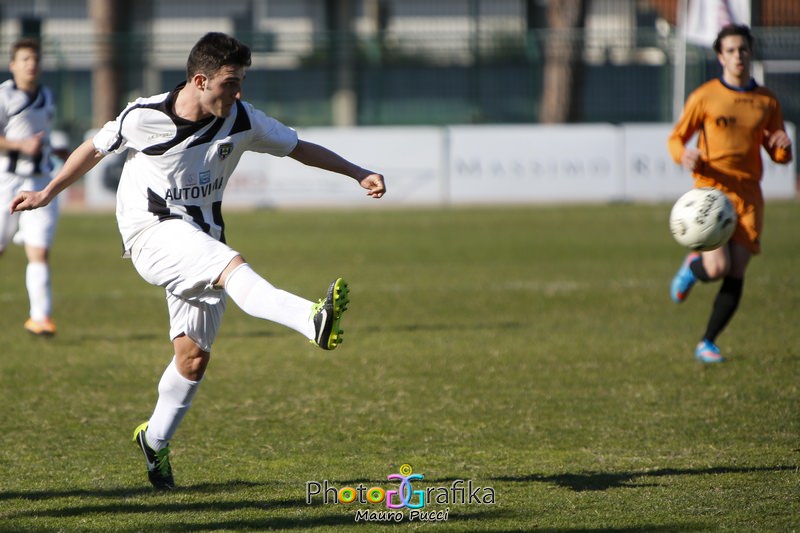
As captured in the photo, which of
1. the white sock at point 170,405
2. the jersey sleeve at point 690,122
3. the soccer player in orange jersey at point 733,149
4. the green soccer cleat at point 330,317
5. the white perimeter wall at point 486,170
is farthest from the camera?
the white perimeter wall at point 486,170

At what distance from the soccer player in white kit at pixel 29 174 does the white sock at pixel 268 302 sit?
4952 millimetres

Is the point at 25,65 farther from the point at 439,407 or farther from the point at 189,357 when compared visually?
the point at 189,357

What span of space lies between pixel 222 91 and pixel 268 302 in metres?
0.94

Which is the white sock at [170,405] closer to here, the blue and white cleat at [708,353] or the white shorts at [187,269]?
the white shorts at [187,269]

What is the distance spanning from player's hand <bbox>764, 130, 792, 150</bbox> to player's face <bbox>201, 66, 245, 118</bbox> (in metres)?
4.41

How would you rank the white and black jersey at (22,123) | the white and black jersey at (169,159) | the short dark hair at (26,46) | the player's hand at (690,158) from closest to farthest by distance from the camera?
the white and black jersey at (169,159) < the player's hand at (690,158) < the short dark hair at (26,46) < the white and black jersey at (22,123)

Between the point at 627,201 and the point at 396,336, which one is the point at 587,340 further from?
the point at 627,201

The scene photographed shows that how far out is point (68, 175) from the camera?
4789 mm

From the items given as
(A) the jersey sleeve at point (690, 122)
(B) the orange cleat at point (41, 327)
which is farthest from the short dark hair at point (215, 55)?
(B) the orange cleat at point (41, 327)

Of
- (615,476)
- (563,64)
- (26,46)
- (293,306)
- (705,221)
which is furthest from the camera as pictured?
(563,64)

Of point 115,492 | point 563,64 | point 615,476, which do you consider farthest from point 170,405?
point 563,64

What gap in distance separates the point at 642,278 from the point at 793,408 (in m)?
6.25

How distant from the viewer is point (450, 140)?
72.1ft

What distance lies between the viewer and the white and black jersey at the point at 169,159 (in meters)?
4.74
